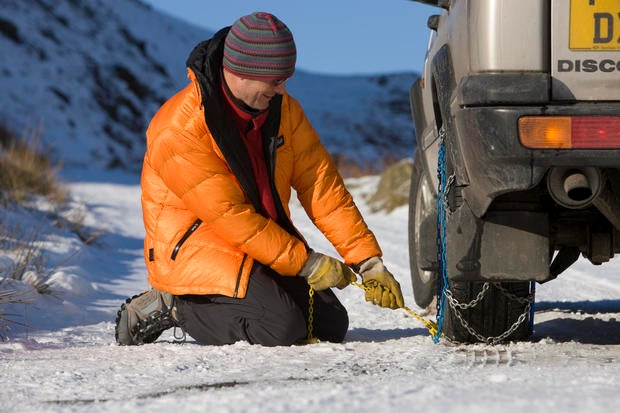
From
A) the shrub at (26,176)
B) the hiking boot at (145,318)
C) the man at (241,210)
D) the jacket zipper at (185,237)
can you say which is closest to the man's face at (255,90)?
the man at (241,210)

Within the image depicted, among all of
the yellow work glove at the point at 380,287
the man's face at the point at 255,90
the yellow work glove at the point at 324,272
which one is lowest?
the yellow work glove at the point at 380,287

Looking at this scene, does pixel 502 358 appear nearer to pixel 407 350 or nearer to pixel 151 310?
pixel 407 350

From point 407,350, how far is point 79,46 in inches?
1080

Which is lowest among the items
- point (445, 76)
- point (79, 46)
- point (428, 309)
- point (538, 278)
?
point (428, 309)

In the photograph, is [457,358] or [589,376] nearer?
[589,376]

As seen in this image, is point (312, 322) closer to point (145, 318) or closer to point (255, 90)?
point (145, 318)

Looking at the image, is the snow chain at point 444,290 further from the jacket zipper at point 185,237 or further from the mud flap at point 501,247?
the jacket zipper at point 185,237

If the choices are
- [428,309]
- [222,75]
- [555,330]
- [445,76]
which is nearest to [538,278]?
[445,76]

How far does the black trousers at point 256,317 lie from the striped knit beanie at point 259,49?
2.64 ft

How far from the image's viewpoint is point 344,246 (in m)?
3.83

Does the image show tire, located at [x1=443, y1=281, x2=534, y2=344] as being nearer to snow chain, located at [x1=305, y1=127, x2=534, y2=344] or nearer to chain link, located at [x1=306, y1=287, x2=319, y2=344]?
snow chain, located at [x1=305, y1=127, x2=534, y2=344]

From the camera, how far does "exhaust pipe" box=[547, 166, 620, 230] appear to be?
282 cm

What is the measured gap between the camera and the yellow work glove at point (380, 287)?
366 cm

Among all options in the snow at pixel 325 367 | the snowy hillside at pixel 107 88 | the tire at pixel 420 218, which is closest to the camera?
the snow at pixel 325 367
